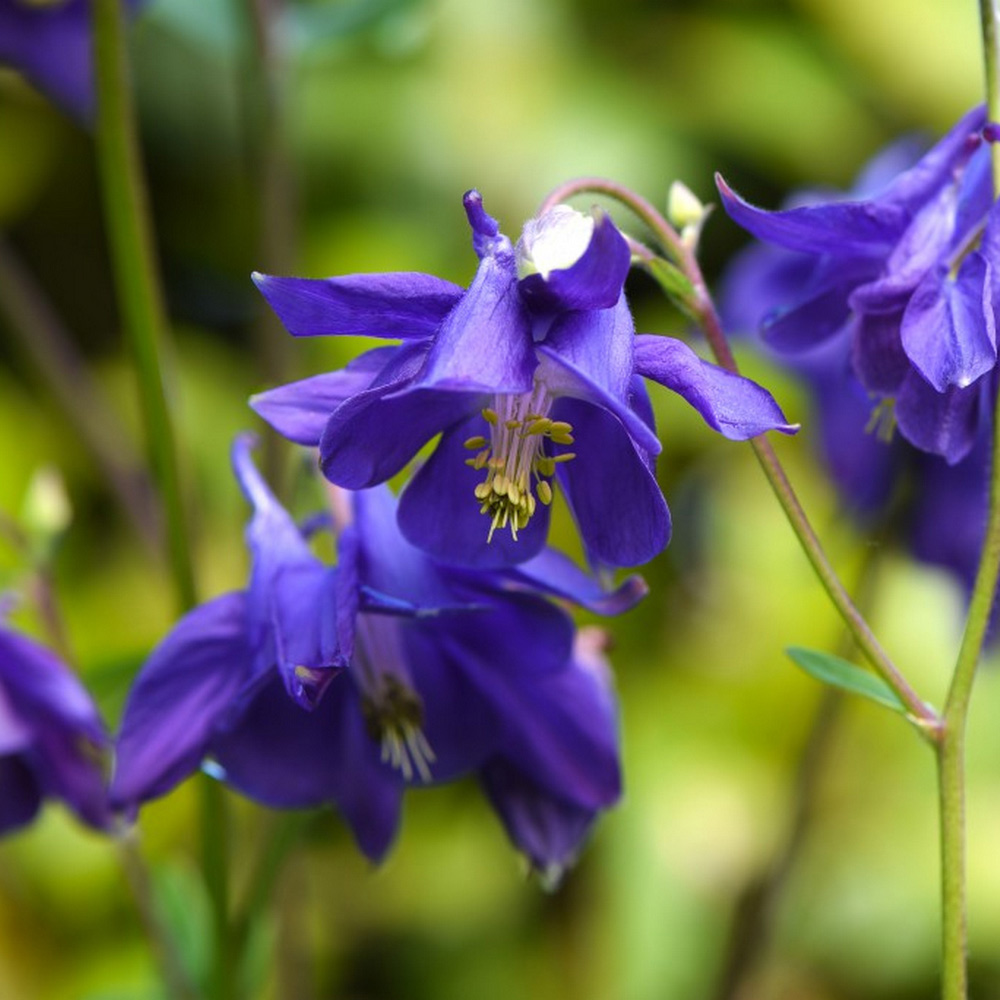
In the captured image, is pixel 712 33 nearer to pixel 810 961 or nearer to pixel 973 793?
pixel 973 793

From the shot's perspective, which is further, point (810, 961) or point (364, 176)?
point (364, 176)

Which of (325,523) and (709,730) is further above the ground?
(325,523)

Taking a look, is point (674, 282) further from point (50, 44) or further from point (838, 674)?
point (50, 44)

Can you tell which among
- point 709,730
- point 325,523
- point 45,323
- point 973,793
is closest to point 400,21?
point 45,323

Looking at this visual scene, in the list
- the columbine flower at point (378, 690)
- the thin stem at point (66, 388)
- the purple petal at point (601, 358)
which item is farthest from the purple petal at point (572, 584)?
the thin stem at point (66, 388)

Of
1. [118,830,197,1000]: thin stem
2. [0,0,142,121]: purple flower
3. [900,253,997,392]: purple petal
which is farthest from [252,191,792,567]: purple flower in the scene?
[0,0,142,121]: purple flower

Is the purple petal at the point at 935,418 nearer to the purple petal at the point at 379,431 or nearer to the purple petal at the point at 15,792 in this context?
the purple petal at the point at 379,431

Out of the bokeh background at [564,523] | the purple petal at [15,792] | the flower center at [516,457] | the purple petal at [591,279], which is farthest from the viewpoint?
the bokeh background at [564,523]

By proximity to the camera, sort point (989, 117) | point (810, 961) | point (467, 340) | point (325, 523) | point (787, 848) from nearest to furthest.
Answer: point (467, 340), point (989, 117), point (325, 523), point (787, 848), point (810, 961)

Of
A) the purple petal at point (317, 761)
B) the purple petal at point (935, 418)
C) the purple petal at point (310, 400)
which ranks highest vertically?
the purple petal at point (935, 418)
